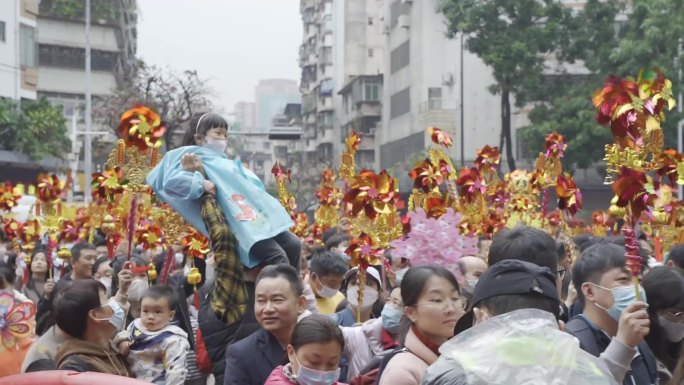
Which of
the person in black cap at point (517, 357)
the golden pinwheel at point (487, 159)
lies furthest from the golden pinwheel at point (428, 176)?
the person in black cap at point (517, 357)

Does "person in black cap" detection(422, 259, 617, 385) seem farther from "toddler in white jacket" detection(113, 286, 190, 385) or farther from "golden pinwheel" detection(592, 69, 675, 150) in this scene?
"toddler in white jacket" detection(113, 286, 190, 385)

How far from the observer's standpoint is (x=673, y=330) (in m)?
5.20

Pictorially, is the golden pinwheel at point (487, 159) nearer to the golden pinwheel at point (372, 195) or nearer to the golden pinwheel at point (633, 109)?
the golden pinwheel at point (372, 195)

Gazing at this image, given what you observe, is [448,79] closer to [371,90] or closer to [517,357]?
[371,90]

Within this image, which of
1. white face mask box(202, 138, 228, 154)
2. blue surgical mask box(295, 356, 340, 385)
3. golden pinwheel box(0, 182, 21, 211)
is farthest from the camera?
golden pinwheel box(0, 182, 21, 211)

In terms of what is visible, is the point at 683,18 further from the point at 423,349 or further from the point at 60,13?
the point at 60,13

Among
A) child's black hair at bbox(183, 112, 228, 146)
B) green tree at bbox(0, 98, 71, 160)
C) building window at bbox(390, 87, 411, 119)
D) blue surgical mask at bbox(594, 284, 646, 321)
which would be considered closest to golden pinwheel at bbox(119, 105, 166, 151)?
child's black hair at bbox(183, 112, 228, 146)

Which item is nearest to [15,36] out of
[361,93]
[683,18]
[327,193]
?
[683,18]

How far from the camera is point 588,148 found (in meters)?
36.0

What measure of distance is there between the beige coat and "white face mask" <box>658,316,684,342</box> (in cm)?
125

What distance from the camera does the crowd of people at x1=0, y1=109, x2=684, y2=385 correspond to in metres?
2.97

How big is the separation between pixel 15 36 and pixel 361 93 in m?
32.6

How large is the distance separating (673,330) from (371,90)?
65.3m

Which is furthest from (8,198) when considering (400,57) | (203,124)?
(400,57)
